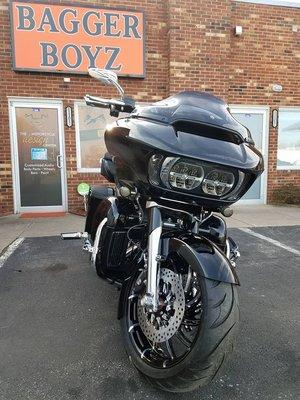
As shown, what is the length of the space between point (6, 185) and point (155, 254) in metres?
6.09

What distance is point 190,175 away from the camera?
193 cm

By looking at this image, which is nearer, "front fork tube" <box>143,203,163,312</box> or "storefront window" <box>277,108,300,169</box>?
"front fork tube" <box>143,203,163,312</box>

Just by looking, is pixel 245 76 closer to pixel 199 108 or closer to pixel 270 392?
pixel 199 108

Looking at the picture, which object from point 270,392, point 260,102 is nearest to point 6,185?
point 260,102

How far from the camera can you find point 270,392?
204 centimetres

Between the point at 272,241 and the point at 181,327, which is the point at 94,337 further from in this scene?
the point at 272,241

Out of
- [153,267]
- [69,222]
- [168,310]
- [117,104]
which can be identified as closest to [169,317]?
[168,310]

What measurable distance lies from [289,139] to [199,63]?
2869 millimetres

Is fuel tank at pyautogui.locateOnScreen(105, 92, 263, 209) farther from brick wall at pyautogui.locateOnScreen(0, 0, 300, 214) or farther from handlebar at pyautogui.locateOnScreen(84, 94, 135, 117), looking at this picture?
brick wall at pyautogui.locateOnScreen(0, 0, 300, 214)

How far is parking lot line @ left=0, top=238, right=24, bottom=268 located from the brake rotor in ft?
9.28

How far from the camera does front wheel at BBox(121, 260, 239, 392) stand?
69.3 inches

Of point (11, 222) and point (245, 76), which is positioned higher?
point (245, 76)

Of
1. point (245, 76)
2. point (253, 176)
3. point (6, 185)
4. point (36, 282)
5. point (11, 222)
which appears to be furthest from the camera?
point (245, 76)

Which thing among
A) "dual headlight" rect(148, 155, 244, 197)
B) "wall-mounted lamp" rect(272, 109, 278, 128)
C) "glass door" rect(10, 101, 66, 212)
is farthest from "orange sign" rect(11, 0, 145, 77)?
"dual headlight" rect(148, 155, 244, 197)
